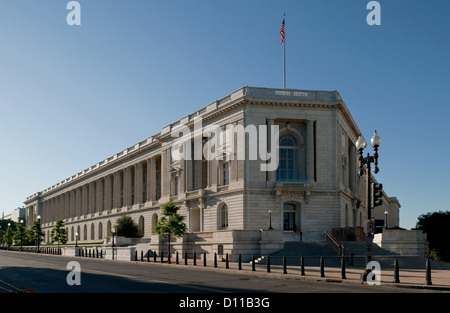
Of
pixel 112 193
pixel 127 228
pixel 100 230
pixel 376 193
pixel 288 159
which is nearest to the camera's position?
pixel 376 193

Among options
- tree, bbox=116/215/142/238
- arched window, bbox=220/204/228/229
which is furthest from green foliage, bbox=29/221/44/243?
arched window, bbox=220/204/228/229

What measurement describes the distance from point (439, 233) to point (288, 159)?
150 ft

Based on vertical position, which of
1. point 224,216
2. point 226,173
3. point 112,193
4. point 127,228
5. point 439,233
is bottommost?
point 439,233

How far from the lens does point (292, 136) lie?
56.4m

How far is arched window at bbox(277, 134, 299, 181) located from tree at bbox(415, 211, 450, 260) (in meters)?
44.4

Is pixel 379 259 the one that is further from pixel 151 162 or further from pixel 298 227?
pixel 151 162

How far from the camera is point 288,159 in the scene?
55906mm

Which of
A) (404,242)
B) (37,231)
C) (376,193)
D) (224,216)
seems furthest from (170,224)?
(37,231)

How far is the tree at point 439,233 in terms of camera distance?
85188 millimetres

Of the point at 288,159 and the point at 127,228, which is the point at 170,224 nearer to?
the point at 288,159
